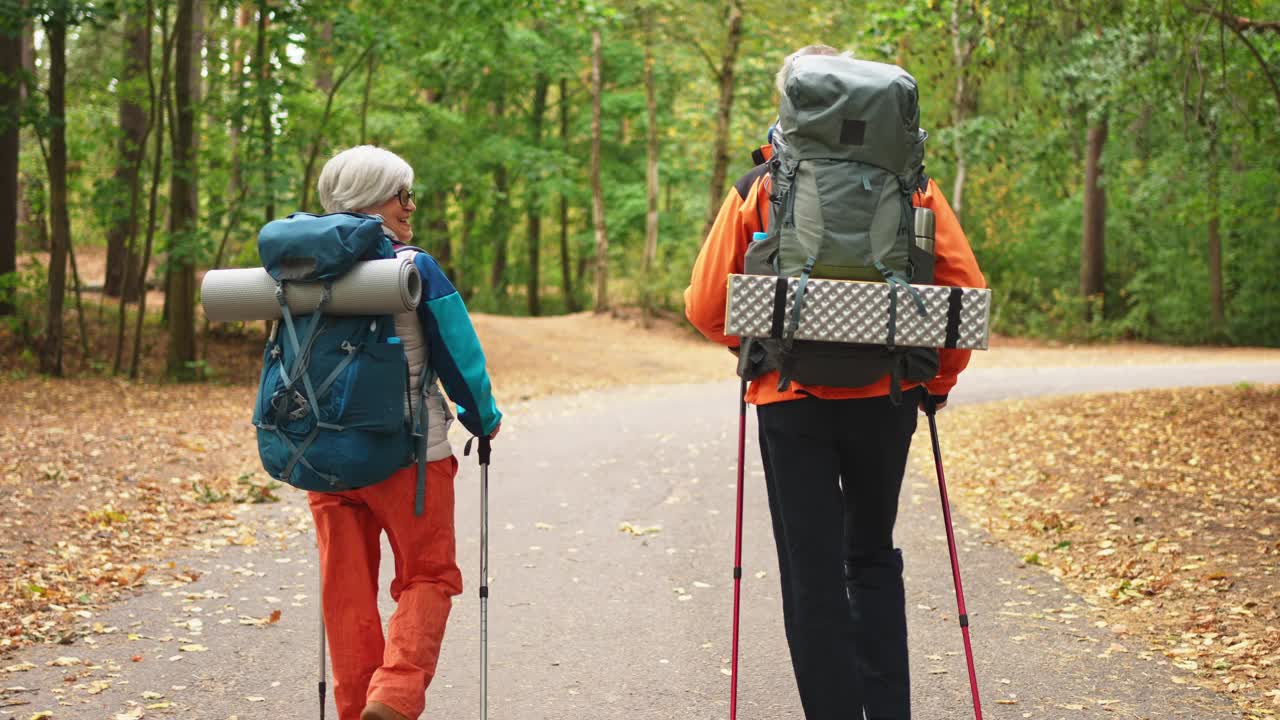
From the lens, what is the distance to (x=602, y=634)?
548 cm

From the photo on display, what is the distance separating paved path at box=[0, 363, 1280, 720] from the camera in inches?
179

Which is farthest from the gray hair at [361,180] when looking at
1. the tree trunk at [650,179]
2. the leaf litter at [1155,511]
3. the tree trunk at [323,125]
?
the tree trunk at [650,179]

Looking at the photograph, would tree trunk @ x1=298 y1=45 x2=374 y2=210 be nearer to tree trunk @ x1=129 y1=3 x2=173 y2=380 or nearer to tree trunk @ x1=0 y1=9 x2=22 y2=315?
tree trunk @ x1=129 y1=3 x2=173 y2=380

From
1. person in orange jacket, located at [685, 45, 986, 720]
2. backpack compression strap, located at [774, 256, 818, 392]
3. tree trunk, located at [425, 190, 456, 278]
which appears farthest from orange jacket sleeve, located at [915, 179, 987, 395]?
tree trunk, located at [425, 190, 456, 278]

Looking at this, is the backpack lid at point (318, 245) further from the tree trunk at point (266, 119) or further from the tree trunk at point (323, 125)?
the tree trunk at point (323, 125)

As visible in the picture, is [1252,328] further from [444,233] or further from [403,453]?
[403,453]

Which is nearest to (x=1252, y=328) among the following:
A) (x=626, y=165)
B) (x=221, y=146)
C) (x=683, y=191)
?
(x=683, y=191)

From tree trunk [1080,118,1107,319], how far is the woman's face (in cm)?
2995

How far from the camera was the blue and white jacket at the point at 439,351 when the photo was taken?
3.66 meters

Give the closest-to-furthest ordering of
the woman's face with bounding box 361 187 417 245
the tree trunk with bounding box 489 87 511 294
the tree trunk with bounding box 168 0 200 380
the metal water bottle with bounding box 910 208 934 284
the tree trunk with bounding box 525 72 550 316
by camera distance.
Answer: the metal water bottle with bounding box 910 208 934 284
the woman's face with bounding box 361 187 417 245
the tree trunk with bounding box 168 0 200 380
the tree trunk with bounding box 489 87 511 294
the tree trunk with bounding box 525 72 550 316

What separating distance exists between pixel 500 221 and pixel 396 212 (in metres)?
35.4

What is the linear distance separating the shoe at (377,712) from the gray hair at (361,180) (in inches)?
60.5

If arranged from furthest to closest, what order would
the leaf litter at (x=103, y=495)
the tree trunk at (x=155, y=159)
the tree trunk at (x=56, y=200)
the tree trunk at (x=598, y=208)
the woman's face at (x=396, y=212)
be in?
the tree trunk at (x=598, y=208)
the tree trunk at (x=155, y=159)
the tree trunk at (x=56, y=200)
the leaf litter at (x=103, y=495)
the woman's face at (x=396, y=212)

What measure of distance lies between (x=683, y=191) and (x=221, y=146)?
62.3 feet
